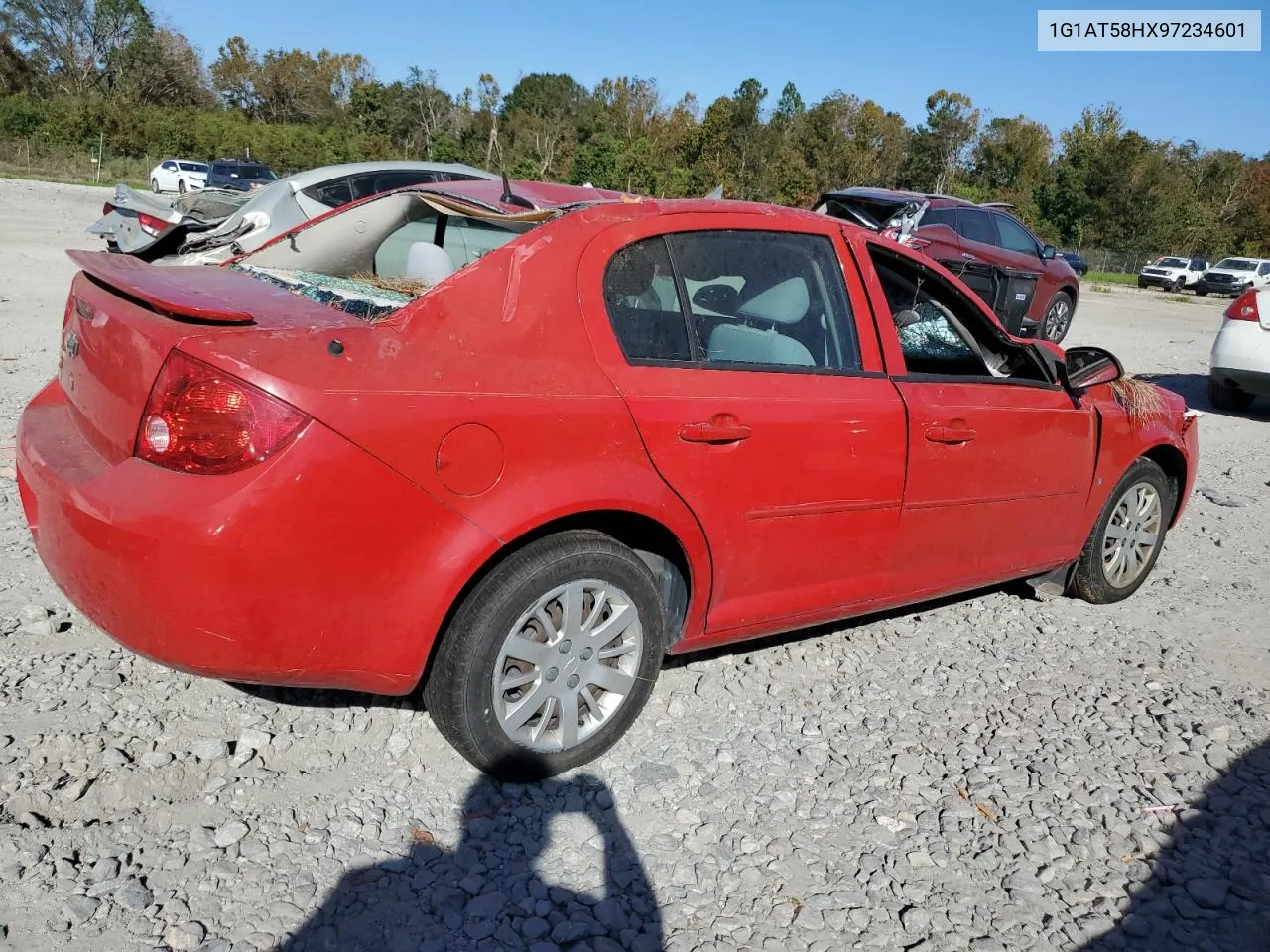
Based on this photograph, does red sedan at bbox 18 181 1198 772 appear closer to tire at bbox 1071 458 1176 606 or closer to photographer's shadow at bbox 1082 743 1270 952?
tire at bbox 1071 458 1176 606

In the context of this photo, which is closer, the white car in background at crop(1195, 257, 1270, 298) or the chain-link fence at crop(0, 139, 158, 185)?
the white car in background at crop(1195, 257, 1270, 298)

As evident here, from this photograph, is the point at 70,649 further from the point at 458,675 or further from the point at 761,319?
the point at 761,319

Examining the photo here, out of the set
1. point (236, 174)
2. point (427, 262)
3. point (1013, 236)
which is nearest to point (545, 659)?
point (427, 262)

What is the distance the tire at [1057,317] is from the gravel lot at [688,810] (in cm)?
1093

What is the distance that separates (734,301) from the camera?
3479 mm

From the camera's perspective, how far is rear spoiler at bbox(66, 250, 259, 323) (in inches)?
104

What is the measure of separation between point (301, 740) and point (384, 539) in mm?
959

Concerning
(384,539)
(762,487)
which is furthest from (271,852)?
(762,487)

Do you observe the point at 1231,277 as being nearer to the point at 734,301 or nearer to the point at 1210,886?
the point at 734,301

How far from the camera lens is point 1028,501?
13.6 ft

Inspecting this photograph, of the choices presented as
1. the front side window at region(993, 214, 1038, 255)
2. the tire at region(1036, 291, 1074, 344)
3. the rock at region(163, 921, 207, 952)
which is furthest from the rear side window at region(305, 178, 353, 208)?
the tire at region(1036, 291, 1074, 344)

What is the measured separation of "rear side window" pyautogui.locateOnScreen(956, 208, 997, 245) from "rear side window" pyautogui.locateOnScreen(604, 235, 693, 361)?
1143 centimetres

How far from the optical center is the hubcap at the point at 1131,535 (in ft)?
15.7

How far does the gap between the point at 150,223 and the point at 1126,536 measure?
31.5 ft
